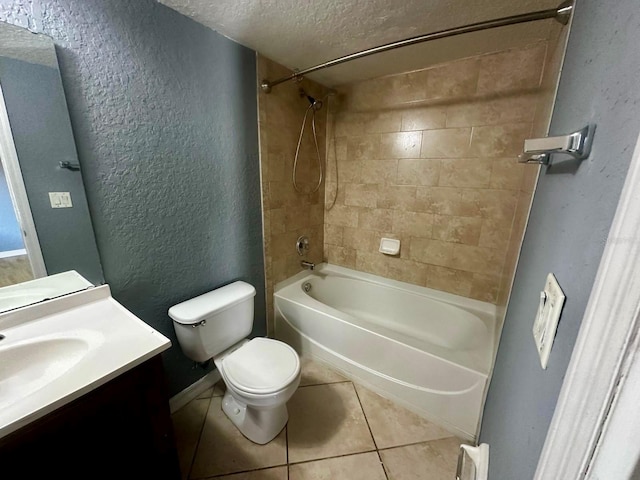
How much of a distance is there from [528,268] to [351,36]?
1454mm

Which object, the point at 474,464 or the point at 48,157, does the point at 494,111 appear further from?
the point at 48,157

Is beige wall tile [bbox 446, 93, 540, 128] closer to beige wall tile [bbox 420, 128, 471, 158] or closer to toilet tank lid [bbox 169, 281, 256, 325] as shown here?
beige wall tile [bbox 420, 128, 471, 158]

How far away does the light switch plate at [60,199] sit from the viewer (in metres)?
1.01

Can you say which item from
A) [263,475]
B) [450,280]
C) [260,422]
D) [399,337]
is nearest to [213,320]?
[260,422]

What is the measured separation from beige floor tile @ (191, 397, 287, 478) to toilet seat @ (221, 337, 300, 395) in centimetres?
39

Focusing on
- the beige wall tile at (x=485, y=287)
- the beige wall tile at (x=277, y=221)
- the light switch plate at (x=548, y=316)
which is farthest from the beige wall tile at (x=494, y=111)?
the light switch plate at (x=548, y=316)

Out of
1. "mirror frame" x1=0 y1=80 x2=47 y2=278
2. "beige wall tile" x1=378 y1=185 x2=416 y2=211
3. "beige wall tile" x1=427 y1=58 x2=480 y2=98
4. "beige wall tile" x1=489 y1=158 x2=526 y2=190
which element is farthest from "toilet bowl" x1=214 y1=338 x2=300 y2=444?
"beige wall tile" x1=427 y1=58 x2=480 y2=98

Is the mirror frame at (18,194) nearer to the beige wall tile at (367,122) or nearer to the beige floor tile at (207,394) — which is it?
the beige floor tile at (207,394)

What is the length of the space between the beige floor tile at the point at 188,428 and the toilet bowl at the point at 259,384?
6.2 inches

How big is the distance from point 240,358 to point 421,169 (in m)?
1.81

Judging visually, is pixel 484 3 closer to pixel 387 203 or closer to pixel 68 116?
pixel 387 203

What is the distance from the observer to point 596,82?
1.68ft

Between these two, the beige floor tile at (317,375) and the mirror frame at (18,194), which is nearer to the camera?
the mirror frame at (18,194)

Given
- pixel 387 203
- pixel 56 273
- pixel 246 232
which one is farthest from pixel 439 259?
pixel 56 273
